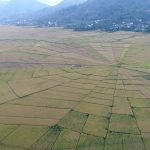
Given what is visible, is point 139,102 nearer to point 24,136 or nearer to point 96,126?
point 96,126

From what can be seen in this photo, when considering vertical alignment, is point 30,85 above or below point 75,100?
below

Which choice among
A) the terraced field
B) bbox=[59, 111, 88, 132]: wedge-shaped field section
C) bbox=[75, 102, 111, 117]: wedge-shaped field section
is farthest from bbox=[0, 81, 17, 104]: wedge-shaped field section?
bbox=[59, 111, 88, 132]: wedge-shaped field section

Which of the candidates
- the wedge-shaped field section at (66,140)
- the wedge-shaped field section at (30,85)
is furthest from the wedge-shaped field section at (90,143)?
the wedge-shaped field section at (30,85)

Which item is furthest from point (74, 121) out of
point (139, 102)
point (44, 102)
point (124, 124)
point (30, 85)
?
point (30, 85)

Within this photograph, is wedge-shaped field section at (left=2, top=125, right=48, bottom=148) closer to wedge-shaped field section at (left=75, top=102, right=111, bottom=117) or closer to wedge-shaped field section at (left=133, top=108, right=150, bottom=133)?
wedge-shaped field section at (left=75, top=102, right=111, bottom=117)

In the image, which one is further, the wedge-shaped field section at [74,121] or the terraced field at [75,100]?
the wedge-shaped field section at [74,121]

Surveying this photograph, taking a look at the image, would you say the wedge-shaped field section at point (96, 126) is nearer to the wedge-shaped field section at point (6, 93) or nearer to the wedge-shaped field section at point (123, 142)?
the wedge-shaped field section at point (123, 142)

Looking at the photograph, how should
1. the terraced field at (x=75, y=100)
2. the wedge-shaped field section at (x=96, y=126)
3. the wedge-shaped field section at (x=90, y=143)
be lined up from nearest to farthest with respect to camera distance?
1. the wedge-shaped field section at (x=90, y=143)
2. the terraced field at (x=75, y=100)
3. the wedge-shaped field section at (x=96, y=126)

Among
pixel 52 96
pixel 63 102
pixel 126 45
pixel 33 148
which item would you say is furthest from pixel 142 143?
pixel 126 45

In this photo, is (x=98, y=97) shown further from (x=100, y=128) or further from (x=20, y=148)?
(x=20, y=148)
